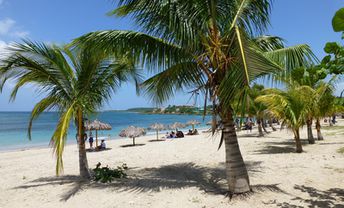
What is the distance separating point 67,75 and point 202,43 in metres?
3.29

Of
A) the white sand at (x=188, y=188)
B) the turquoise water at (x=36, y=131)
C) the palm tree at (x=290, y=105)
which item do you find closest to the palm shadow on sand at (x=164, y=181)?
the white sand at (x=188, y=188)

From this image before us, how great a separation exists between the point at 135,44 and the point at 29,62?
228 centimetres

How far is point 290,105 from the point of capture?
865 cm

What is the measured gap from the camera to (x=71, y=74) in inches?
235

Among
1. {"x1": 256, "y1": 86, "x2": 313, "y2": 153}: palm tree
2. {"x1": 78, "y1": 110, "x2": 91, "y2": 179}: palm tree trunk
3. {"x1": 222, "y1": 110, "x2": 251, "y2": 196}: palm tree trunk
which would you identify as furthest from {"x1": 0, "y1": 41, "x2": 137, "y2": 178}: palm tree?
{"x1": 256, "y1": 86, "x2": 313, "y2": 153}: palm tree

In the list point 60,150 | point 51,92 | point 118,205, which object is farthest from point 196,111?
point 51,92

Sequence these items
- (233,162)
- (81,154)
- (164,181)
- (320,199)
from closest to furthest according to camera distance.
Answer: (320,199) → (233,162) → (164,181) → (81,154)

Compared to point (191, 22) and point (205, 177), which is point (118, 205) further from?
point (191, 22)

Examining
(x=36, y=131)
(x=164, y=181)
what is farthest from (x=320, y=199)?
(x=36, y=131)

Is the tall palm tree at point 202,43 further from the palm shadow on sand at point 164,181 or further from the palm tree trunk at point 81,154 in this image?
the palm tree trunk at point 81,154

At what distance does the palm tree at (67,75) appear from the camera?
5.30 meters

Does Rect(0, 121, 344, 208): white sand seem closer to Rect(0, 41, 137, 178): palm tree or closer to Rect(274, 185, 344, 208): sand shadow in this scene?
Rect(274, 185, 344, 208): sand shadow

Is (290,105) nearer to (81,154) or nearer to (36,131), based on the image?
(81,154)

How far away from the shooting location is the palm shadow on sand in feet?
17.1
